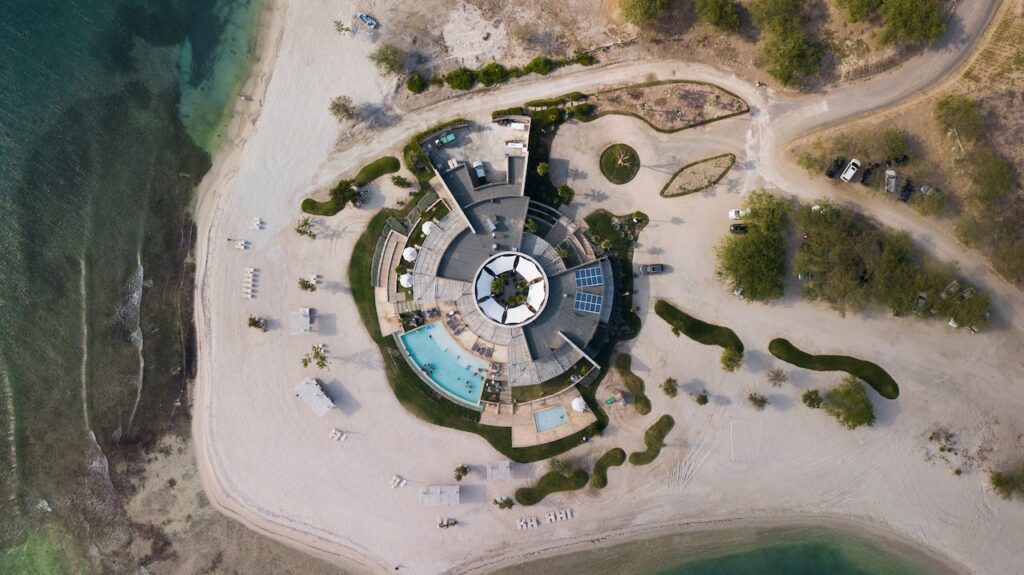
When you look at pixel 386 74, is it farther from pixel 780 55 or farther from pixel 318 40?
pixel 780 55

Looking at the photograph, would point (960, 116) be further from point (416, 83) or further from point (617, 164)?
point (416, 83)

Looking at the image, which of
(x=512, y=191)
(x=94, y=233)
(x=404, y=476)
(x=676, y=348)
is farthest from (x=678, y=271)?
(x=94, y=233)

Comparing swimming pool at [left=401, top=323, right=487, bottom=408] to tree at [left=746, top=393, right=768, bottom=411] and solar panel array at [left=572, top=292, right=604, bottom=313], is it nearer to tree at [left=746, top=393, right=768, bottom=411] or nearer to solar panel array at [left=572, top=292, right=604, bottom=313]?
solar panel array at [left=572, top=292, right=604, bottom=313]

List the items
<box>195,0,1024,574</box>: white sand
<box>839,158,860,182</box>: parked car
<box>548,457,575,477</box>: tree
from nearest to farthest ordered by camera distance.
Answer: <box>548,457,575,477</box>: tree
<box>839,158,860,182</box>: parked car
<box>195,0,1024,574</box>: white sand

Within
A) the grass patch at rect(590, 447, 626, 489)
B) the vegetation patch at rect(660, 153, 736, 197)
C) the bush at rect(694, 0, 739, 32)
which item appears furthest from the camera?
the vegetation patch at rect(660, 153, 736, 197)

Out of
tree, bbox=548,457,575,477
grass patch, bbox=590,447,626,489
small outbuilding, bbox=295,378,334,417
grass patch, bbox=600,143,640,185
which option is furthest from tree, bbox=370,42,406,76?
grass patch, bbox=590,447,626,489

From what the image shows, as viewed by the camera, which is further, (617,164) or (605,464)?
(617,164)

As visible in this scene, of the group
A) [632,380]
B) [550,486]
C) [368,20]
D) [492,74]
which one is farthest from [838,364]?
[368,20]
